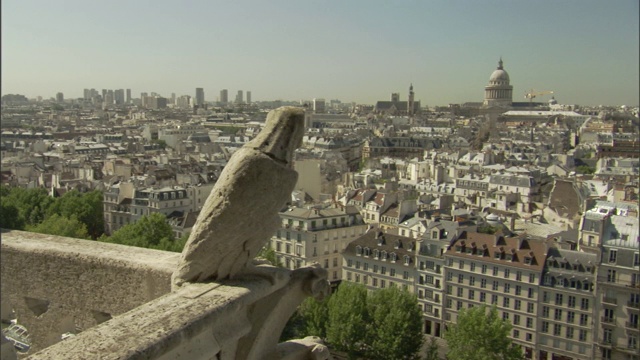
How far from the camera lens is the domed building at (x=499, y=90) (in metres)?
126

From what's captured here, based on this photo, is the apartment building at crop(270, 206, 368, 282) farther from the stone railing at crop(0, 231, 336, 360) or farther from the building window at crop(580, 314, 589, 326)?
the stone railing at crop(0, 231, 336, 360)

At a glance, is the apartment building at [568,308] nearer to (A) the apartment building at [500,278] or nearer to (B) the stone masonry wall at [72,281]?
(A) the apartment building at [500,278]

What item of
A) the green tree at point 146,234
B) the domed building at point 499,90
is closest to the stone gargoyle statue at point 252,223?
the green tree at point 146,234

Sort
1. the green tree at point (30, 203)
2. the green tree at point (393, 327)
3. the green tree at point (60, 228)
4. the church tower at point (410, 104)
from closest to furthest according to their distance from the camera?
the green tree at point (393, 327)
the green tree at point (60, 228)
the green tree at point (30, 203)
the church tower at point (410, 104)

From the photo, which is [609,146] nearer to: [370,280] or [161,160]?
[161,160]

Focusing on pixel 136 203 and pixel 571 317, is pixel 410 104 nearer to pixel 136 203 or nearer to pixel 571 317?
pixel 136 203

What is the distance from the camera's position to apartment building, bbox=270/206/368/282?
24616 mm

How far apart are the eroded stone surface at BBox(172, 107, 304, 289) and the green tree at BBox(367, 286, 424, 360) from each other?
46.4 feet

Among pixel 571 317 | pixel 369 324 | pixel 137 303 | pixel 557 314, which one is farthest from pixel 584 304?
pixel 137 303

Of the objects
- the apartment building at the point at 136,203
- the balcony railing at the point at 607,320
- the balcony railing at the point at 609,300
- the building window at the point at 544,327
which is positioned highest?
the apartment building at the point at 136,203

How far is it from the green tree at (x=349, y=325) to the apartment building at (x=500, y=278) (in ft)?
16.4

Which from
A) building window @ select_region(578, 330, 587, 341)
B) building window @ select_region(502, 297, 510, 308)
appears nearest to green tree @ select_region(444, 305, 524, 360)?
building window @ select_region(578, 330, 587, 341)

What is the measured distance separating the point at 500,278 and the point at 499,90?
365ft

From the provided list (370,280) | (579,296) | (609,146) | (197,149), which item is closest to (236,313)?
(579,296)
